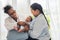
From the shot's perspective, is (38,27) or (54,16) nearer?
(38,27)

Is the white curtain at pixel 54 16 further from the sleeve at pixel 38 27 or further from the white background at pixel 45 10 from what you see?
the sleeve at pixel 38 27

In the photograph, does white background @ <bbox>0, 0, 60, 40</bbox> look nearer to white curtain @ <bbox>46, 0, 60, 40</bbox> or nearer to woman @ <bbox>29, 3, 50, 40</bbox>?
white curtain @ <bbox>46, 0, 60, 40</bbox>

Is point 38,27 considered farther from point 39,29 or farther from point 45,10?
point 45,10

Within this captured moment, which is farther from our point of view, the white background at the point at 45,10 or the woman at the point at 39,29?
the white background at the point at 45,10

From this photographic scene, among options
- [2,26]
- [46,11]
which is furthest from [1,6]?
[46,11]

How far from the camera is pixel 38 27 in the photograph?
4.97 feet

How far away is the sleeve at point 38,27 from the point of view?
1.51 metres

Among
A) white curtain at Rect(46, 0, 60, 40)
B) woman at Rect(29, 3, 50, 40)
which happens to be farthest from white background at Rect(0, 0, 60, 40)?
woman at Rect(29, 3, 50, 40)

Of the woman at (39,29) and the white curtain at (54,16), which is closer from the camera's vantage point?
the woman at (39,29)

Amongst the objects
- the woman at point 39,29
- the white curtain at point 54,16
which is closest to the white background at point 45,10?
the white curtain at point 54,16

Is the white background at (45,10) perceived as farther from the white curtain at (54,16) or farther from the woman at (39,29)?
the woman at (39,29)

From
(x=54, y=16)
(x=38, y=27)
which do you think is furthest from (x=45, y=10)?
(x=38, y=27)

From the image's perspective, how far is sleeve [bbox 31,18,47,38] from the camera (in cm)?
151

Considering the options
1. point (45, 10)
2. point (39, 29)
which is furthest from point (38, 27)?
point (45, 10)
